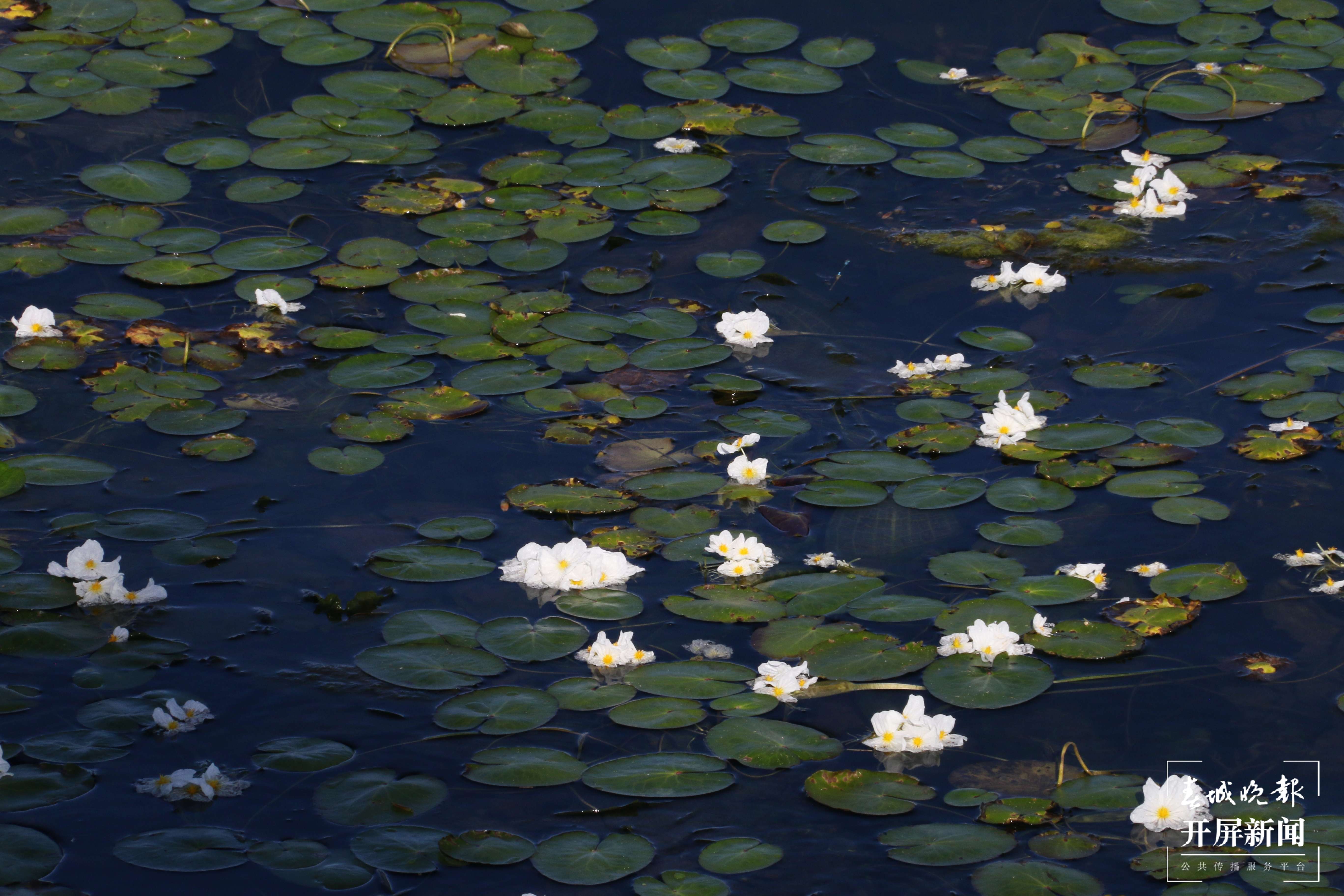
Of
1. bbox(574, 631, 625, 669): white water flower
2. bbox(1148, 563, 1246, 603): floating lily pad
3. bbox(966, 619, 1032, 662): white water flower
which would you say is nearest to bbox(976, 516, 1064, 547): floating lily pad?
bbox(1148, 563, 1246, 603): floating lily pad

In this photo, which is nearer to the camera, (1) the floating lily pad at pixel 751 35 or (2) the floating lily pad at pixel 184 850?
(2) the floating lily pad at pixel 184 850

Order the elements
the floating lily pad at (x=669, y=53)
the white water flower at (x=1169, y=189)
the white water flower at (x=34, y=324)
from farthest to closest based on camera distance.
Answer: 1. the floating lily pad at (x=669, y=53)
2. the white water flower at (x=1169, y=189)
3. the white water flower at (x=34, y=324)

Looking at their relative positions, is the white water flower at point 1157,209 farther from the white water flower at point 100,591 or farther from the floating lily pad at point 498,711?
the white water flower at point 100,591

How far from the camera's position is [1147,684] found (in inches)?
129

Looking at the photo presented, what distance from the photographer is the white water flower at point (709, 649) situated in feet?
11.0

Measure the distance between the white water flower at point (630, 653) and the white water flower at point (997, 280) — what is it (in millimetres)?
2421

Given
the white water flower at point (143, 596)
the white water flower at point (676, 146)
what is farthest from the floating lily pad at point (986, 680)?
the white water flower at point (676, 146)

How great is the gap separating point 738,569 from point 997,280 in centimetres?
203

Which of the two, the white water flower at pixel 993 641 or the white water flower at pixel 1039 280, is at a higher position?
the white water flower at pixel 1039 280

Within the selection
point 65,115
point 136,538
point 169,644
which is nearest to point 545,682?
point 169,644

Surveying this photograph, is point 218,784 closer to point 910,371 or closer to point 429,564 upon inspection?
point 429,564

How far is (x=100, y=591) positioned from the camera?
343 cm

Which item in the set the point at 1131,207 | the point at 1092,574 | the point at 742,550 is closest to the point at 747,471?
the point at 742,550

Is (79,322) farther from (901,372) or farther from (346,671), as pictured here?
(901,372)
